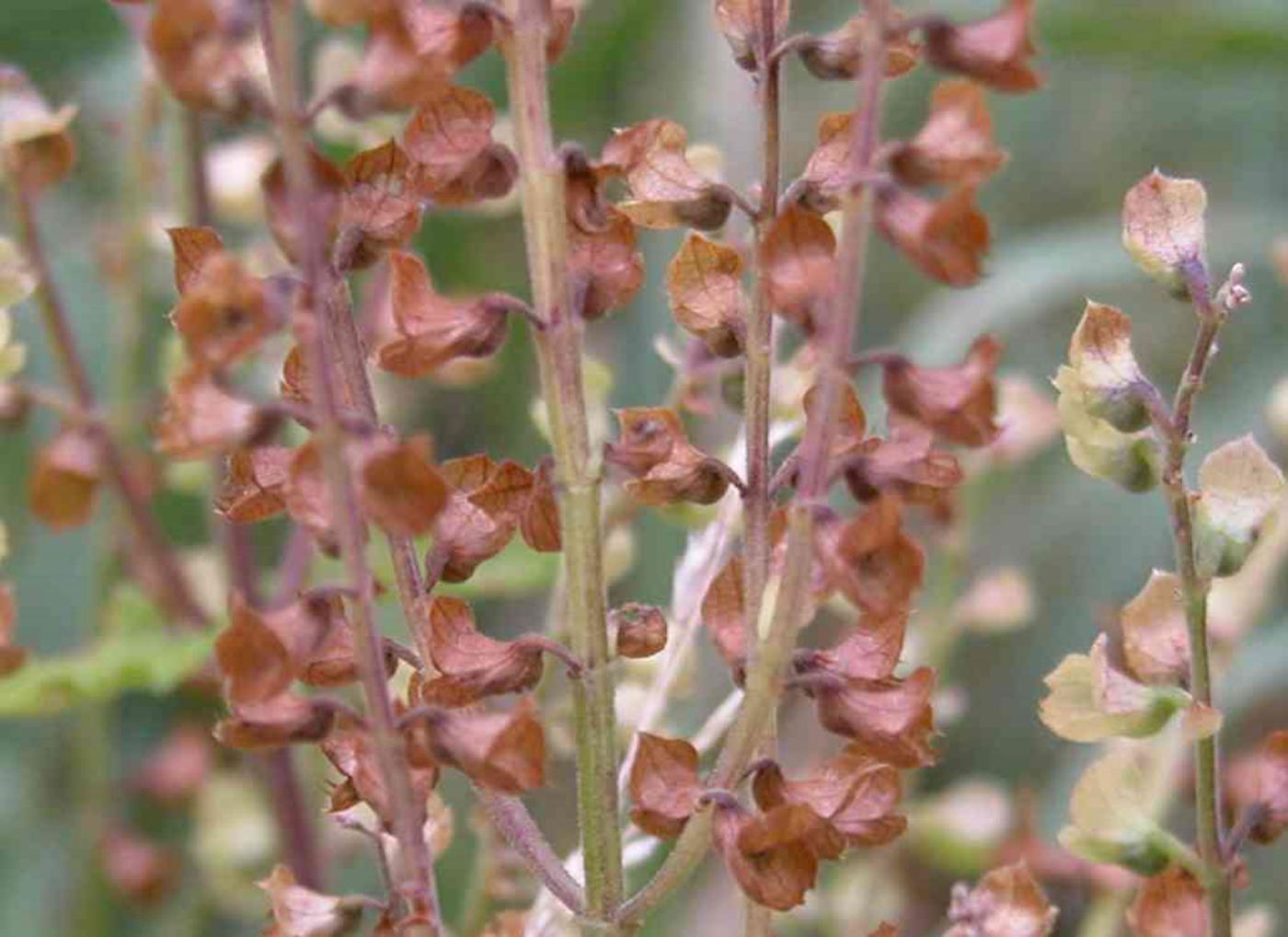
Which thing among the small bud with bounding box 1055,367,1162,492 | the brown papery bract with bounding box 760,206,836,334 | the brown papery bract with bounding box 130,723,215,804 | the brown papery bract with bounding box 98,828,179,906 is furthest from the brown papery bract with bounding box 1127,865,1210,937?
the brown papery bract with bounding box 130,723,215,804

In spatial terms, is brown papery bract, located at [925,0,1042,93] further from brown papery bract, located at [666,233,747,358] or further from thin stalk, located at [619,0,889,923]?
brown papery bract, located at [666,233,747,358]

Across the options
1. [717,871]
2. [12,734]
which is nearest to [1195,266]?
[717,871]

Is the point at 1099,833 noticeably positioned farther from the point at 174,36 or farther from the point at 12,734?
the point at 12,734

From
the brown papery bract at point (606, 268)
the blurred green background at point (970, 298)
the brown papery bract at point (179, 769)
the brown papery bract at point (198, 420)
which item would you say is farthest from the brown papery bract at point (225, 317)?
the brown papery bract at point (179, 769)

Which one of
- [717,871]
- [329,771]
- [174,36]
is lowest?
[717,871]

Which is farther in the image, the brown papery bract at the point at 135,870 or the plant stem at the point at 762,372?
the brown papery bract at the point at 135,870

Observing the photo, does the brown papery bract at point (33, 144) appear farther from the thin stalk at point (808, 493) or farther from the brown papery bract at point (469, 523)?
the thin stalk at point (808, 493)
